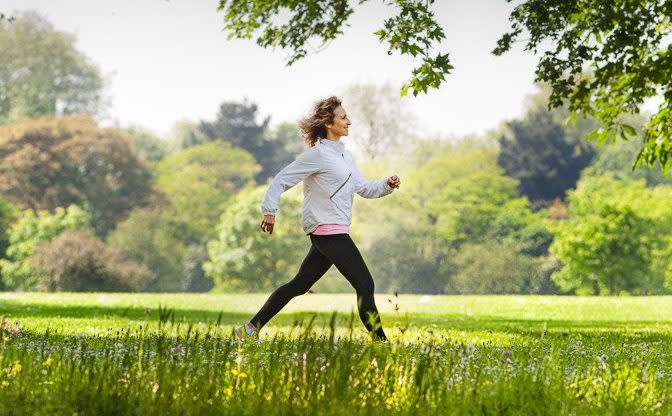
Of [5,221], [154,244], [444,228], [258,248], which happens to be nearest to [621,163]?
[444,228]

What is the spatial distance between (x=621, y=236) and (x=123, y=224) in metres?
26.9

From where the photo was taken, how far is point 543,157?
57.7 m

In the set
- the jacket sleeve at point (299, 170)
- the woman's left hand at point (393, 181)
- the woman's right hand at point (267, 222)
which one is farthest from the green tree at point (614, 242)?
the woman's right hand at point (267, 222)

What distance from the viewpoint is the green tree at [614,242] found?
4097 centimetres

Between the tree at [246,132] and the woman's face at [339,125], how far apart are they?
2297 inches

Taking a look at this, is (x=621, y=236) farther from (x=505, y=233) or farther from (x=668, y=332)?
(x=668, y=332)

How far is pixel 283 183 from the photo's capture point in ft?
24.9

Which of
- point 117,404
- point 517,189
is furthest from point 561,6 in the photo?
point 517,189

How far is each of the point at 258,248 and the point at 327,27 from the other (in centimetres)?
3380

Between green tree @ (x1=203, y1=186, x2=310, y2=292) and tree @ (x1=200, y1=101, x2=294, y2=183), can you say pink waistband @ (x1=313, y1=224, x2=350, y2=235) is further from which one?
tree @ (x1=200, y1=101, x2=294, y2=183)

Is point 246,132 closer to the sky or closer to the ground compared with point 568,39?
closer to the sky

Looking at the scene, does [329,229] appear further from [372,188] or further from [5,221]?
[5,221]

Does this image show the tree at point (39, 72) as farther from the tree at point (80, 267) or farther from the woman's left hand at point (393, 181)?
the woman's left hand at point (393, 181)

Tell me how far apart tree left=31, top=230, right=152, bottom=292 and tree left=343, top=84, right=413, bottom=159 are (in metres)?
20.3
